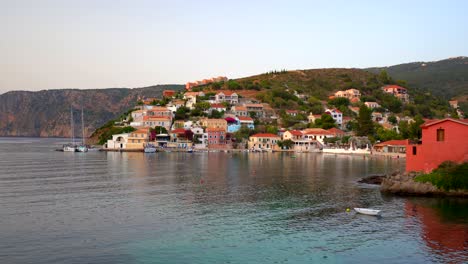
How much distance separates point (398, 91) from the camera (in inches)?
6299

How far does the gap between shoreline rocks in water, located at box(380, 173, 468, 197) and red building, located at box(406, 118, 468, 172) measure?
1392 millimetres

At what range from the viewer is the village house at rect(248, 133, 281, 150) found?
108 meters

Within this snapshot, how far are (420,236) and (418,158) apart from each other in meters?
15.7

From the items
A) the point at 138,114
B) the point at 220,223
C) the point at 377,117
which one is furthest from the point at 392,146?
the point at 220,223

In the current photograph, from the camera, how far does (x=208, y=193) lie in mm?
38656

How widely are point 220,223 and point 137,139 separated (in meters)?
80.2

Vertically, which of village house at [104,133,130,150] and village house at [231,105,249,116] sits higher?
village house at [231,105,249,116]

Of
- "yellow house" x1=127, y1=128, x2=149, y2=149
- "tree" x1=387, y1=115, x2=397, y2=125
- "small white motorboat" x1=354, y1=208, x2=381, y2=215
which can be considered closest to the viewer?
"small white motorboat" x1=354, y1=208, x2=381, y2=215

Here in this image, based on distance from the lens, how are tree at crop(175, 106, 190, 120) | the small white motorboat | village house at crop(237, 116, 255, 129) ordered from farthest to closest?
tree at crop(175, 106, 190, 120)
village house at crop(237, 116, 255, 129)
the small white motorboat

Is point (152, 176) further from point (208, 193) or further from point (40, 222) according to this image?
point (40, 222)

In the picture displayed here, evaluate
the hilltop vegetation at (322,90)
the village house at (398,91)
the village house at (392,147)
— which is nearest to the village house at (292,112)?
the hilltop vegetation at (322,90)

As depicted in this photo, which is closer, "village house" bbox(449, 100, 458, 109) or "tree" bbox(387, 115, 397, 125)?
"tree" bbox(387, 115, 397, 125)

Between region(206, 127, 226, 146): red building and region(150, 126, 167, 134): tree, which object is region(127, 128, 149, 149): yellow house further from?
region(206, 127, 226, 146): red building

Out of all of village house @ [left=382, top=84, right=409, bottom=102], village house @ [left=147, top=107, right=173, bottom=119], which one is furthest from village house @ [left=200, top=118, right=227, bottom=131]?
village house @ [left=382, top=84, right=409, bottom=102]
